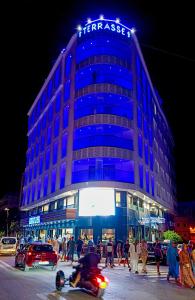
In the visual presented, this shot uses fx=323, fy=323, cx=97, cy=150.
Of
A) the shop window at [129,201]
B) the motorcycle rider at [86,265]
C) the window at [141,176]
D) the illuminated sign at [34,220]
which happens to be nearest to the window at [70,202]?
the shop window at [129,201]

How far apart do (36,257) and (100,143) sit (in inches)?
807

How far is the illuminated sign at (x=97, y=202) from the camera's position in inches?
1330

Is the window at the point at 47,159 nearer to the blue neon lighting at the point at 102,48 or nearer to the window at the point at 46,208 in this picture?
the window at the point at 46,208

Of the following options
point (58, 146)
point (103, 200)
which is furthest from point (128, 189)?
point (58, 146)

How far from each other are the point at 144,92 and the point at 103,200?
19.4 m

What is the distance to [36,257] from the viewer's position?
16.8 metres

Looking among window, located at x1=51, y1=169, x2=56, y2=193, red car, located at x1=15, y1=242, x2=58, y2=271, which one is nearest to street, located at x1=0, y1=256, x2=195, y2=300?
red car, located at x1=15, y1=242, x2=58, y2=271

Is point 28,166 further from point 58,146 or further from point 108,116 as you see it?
point 108,116

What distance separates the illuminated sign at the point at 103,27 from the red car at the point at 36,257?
30483 mm

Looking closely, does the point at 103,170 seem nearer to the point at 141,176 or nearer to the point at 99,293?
the point at 141,176

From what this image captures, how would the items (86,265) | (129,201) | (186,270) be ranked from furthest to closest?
(129,201), (186,270), (86,265)

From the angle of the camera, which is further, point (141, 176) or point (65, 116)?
point (65, 116)

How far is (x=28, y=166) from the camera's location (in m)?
58.5

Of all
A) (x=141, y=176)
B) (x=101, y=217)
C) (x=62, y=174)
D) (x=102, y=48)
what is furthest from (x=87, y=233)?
(x=102, y=48)
